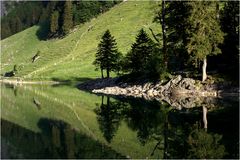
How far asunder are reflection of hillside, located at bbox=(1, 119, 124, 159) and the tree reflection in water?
2156mm

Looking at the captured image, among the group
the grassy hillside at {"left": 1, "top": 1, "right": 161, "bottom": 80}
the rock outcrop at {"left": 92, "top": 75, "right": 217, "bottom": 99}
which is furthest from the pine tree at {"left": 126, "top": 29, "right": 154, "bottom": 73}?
the grassy hillside at {"left": 1, "top": 1, "right": 161, "bottom": 80}

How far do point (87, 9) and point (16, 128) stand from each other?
168 meters

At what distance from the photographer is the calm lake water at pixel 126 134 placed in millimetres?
23641

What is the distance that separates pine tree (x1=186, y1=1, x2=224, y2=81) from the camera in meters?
62.2

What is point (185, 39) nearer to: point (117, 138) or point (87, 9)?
point (117, 138)

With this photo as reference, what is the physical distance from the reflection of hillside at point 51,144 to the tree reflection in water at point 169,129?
2.16m

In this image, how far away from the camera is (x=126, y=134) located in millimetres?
30125

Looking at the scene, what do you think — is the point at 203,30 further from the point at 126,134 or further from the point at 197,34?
the point at 126,134

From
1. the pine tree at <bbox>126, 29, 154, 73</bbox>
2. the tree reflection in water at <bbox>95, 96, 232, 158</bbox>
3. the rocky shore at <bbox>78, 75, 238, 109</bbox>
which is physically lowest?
the tree reflection in water at <bbox>95, 96, 232, 158</bbox>

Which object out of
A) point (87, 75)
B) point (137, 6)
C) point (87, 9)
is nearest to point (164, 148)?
point (87, 75)

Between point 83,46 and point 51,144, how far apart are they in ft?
451

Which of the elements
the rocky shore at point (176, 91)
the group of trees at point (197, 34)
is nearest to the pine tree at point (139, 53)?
the rocky shore at point (176, 91)

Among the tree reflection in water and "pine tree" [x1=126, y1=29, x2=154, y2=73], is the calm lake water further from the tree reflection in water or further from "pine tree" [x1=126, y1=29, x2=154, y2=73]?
"pine tree" [x1=126, y1=29, x2=154, y2=73]

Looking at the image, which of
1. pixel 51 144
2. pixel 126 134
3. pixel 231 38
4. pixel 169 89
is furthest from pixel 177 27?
pixel 51 144
